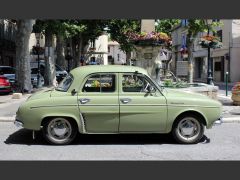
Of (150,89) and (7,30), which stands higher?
(7,30)

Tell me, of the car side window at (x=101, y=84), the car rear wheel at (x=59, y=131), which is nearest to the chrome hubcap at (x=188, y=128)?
the car side window at (x=101, y=84)

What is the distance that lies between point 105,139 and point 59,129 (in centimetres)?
121

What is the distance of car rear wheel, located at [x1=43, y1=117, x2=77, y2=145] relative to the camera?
818cm

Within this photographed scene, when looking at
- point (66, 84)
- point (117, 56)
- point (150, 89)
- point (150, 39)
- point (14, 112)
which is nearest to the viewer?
point (150, 89)

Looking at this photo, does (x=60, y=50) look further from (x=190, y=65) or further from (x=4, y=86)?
(x=190, y=65)

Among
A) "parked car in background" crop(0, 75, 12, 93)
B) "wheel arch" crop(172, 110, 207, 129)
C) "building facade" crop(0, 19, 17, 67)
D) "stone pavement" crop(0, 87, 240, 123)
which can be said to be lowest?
"stone pavement" crop(0, 87, 240, 123)

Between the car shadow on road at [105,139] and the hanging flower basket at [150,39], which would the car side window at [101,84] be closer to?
the car shadow on road at [105,139]

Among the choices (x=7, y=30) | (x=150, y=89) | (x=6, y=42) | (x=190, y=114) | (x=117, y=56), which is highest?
(x=7, y=30)

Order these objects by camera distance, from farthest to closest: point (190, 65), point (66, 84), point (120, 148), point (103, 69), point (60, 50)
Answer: point (60, 50)
point (190, 65)
point (66, 84)
point (103, 69)
point (120, 148)

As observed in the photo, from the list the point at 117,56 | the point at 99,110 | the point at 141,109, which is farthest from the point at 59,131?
the point at 117,56

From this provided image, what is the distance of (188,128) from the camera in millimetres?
8453

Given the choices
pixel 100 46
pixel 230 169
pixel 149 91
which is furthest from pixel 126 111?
pixel 100 46

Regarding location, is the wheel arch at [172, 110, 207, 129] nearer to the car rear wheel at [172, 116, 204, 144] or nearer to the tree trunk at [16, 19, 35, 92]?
the car rear wheel at [172, 116, 204, 144]

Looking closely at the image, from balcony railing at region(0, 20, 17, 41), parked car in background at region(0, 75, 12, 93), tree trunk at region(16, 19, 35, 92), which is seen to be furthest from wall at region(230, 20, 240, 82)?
parked car in background at region(0, 75, 12, 93)
